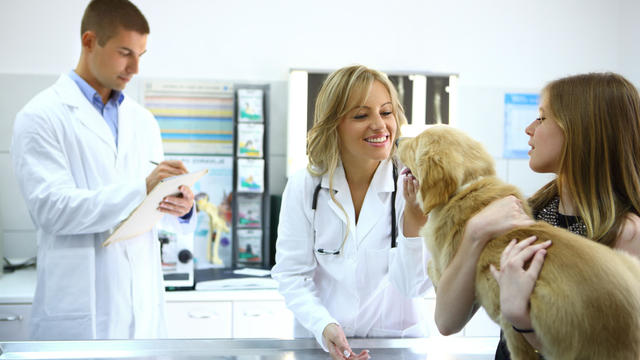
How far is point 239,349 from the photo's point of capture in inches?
49.1

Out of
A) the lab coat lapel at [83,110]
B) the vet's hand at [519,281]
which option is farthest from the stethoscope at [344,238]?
the lab coat lapel at [83,110]

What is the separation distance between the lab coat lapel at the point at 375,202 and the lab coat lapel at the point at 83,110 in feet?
3.39

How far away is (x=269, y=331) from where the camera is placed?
2.71m

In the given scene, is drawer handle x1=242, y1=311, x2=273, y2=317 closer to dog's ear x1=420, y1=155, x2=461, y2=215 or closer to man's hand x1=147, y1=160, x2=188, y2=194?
man's hand x1=147, y1=160, x2=188, y2=194

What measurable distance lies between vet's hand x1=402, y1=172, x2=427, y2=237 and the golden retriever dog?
15 centimetres

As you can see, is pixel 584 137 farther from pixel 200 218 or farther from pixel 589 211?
pixel 200 218

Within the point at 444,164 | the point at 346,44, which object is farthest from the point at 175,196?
the point at 346,44

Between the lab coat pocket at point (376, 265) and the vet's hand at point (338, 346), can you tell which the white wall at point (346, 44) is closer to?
the lab coat pocket at point (376, 265)

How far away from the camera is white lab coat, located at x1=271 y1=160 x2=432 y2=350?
1547mm

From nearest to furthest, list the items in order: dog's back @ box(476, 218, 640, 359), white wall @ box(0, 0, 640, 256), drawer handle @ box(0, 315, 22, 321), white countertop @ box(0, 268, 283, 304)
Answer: dog's back @ box(476, 218, 640, 359) → drawer handle @ box(0, 315, 22, 321) → white countertop @ box(0, 268, 283, 304) → white wall @ box(0, 0, 640, 256)

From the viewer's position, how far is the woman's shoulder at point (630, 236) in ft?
3.16

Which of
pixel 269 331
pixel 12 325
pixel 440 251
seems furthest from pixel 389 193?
pixel 12 325

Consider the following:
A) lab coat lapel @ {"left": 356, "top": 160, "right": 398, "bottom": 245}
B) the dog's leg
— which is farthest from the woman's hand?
lab coat lapel @ {"left": 356, "top": 160, "right": 398, "bottom": 245}

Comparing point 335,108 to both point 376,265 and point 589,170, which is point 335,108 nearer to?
point 376,265
